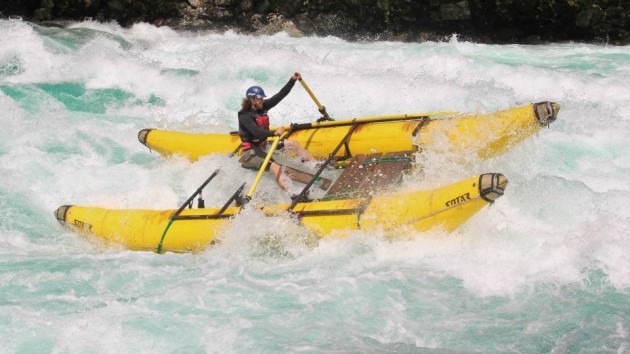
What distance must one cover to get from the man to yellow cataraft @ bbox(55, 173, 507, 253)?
0.71 m

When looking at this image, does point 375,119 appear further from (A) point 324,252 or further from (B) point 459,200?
(B) point 459,200

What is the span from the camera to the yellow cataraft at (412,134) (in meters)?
6.76

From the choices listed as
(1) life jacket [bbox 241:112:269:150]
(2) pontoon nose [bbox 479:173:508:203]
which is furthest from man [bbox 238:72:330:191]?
(2) pontoon nose [bbox 479:173:508:203]

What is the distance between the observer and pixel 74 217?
23.8 ft

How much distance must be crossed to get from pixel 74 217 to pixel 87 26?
11376 mm

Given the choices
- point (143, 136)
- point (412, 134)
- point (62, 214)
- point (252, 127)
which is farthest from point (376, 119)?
point (62, 214)

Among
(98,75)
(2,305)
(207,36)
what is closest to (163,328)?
(2,305)

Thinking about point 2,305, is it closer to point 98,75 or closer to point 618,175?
point 618,175

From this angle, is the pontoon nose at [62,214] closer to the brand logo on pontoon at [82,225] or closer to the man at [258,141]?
the brand logo on pontoon at [82,225]

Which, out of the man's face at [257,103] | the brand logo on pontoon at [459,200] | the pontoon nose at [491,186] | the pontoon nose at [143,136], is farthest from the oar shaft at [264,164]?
the pontoon nose at [143,136]

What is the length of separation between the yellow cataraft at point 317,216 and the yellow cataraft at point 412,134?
3.73 ft

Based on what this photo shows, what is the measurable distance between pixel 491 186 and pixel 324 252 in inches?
58.4

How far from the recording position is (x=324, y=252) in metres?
6.19

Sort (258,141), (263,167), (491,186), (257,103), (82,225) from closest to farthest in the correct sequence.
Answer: (491,186)
(263,167)
(82,225)
(257,103)
(258,141)
